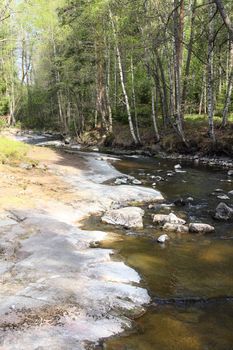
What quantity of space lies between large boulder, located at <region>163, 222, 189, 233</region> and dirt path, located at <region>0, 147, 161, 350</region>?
1.70 meters

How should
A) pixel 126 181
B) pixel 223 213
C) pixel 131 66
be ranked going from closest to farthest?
pixel 223 213 < pixel 126 181 < pixel 131 66

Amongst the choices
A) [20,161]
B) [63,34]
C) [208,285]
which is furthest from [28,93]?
[208,285]

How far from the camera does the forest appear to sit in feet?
73.5

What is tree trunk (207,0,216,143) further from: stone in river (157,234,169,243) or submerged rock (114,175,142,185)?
stone in river (157,234,169,243)

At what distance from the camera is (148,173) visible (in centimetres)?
1866

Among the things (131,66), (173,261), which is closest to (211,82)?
(131,66)

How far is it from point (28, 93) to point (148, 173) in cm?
4134

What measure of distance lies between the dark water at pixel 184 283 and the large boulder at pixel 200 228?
23 centimetres

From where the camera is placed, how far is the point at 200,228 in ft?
32.4

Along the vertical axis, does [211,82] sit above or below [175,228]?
above

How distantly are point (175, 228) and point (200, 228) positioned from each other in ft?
2.00

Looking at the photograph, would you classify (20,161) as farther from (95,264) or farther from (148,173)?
(95,264)

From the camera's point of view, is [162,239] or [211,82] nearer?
[162,239]

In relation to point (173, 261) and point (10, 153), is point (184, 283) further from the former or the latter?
point (10, 153)
